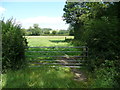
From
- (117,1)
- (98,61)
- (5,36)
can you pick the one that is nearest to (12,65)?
(5,36)

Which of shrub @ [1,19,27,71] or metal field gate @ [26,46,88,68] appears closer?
shrub @ [1,19,27,71]

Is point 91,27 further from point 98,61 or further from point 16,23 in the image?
point 16,23

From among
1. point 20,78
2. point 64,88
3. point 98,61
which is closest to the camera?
point 64,88

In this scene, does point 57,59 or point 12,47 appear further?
point 57,59

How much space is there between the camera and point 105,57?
3.77 metres

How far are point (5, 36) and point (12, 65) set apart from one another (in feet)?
3.53

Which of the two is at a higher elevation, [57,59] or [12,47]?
[12,47]

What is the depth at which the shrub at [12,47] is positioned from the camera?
3.66m

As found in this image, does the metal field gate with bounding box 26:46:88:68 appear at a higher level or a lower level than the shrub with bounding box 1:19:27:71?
lower

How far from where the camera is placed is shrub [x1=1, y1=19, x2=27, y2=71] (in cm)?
366

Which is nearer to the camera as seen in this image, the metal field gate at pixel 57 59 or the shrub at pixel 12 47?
the shrub at pixel 12 47

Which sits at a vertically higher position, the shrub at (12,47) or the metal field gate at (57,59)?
the shrub at (12,47)

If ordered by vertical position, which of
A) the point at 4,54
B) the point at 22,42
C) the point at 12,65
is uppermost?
the point at 22,42

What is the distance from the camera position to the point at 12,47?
12.2 ft
